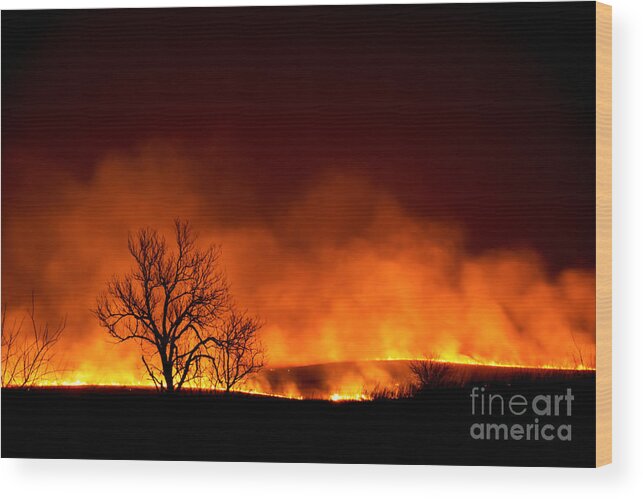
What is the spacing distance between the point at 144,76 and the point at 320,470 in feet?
7.57

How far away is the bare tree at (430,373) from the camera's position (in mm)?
7273

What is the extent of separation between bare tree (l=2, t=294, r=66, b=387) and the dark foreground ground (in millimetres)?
93

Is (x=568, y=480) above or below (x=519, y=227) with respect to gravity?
below

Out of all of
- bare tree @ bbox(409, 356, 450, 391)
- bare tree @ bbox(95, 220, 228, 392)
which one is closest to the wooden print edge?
bare tree @ bbox(409, 356, 450, 391)

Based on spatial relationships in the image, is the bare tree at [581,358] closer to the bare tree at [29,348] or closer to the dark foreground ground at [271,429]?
the dark foreground ground at [271,429]

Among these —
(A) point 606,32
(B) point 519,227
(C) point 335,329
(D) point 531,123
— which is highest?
(A) point 606,32

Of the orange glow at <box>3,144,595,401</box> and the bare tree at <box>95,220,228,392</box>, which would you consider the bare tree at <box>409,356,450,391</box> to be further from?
Result: the bare tree at <box>95,220,228,392</box>

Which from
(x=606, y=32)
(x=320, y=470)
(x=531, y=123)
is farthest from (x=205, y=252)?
(x=606, y=32)

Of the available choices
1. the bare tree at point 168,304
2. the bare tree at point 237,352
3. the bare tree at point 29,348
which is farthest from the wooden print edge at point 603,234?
the bare tree at point 29,348

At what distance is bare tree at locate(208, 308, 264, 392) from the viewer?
738 centimetres

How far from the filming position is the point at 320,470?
733cm

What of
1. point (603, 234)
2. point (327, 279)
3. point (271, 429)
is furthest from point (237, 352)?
point (603, 234)

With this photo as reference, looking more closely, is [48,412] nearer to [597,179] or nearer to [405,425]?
[405,425]

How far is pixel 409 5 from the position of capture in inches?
289
